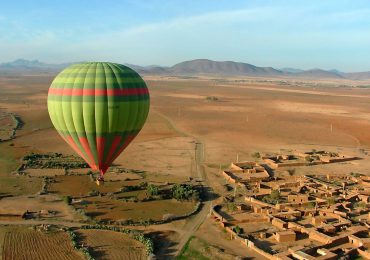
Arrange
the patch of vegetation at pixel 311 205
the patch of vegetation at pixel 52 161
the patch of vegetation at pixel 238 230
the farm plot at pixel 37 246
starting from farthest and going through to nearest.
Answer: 1. the patch of vegetation at pixel 52 161
2. the patch of vegetation at pixel 311 205
3. the patch of vegetation at pixel 238 230
4. the farm plot at pixel 37 246

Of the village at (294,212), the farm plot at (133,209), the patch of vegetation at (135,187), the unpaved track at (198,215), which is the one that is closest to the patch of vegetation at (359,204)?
the village at (294,212)

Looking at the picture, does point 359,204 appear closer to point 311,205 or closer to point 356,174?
point 311,205

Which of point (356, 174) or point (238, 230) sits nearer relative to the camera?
point (238, 230)

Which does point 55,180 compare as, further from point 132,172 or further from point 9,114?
point 9,114

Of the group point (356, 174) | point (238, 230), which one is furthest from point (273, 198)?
point (356, 174)

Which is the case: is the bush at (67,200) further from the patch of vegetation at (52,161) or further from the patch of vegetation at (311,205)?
the patch of vegetation at (311,205)

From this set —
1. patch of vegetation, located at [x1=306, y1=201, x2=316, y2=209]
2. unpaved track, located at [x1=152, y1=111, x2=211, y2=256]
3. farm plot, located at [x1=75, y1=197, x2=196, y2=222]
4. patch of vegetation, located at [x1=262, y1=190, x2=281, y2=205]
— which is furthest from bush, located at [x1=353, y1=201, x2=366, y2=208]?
farm plot, located at [x1=75, y1=197, x2=196, y2=222]
